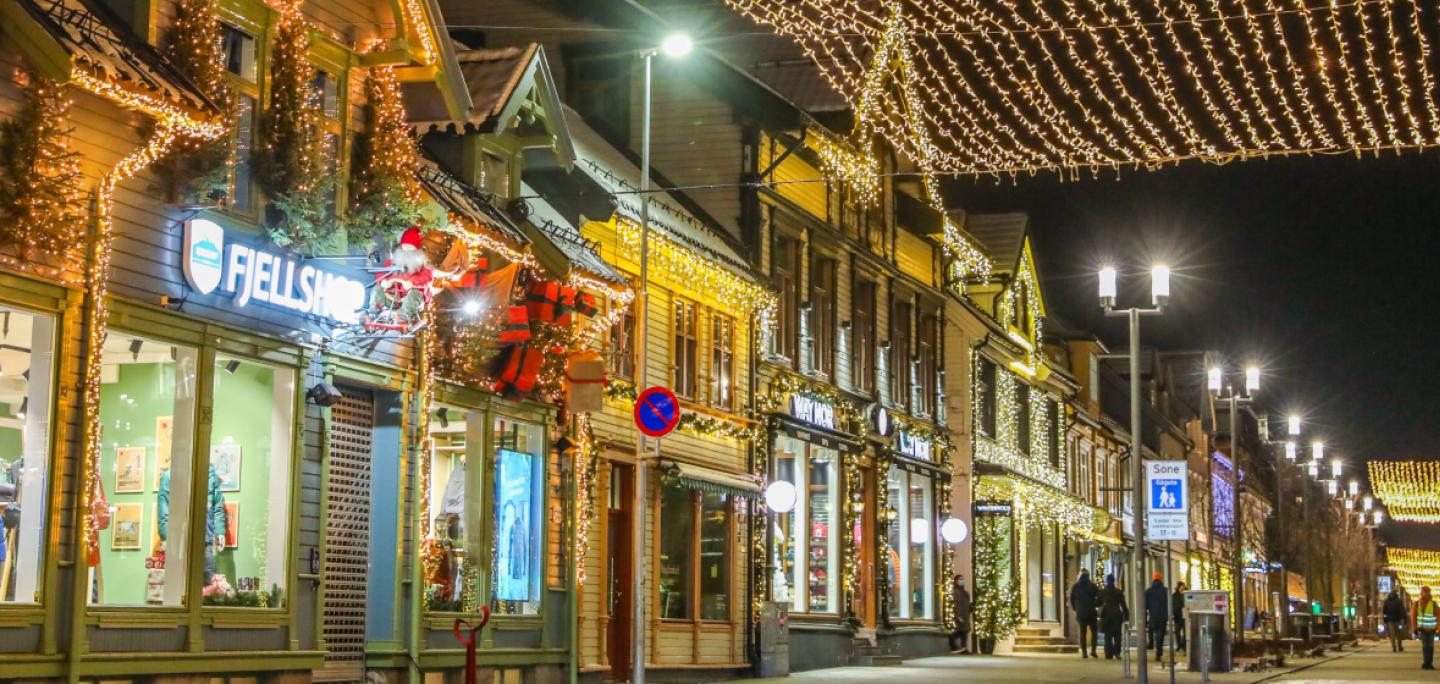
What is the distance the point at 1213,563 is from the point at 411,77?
217 ft

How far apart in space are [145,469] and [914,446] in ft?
80.7

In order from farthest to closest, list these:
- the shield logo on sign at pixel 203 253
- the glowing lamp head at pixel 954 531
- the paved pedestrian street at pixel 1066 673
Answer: the glowing lamp head at pixel 954 531, the paved pedestrian street at pixel 1066 673, the shield logo on sign at pixel 203 253

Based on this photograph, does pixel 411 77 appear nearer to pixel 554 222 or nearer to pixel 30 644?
pixel 554 222

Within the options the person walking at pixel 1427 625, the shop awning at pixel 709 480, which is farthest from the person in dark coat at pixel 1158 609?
the shop awning at pixel 709 480

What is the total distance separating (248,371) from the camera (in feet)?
57.4

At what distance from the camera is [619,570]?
26.8 m

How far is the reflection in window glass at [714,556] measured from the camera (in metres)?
29.0

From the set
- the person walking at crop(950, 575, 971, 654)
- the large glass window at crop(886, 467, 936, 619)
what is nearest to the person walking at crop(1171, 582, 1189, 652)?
the person walking at crop(950, 575, 971, 654)

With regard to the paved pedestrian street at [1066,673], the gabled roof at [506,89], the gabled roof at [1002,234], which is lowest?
the paved pedestrian street at [1066,673]

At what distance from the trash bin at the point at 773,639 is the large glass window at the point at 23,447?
1592 cm

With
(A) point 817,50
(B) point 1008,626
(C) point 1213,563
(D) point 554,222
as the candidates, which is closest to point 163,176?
(D) point 554,222

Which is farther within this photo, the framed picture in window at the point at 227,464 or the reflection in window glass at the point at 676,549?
the reflection in window glass at the point at 676,549

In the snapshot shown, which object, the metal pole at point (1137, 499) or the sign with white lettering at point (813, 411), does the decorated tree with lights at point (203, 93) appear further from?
the sign with white lettering at point (813, 411)

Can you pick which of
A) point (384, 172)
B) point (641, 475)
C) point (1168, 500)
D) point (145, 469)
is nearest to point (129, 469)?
point (145, 469)
